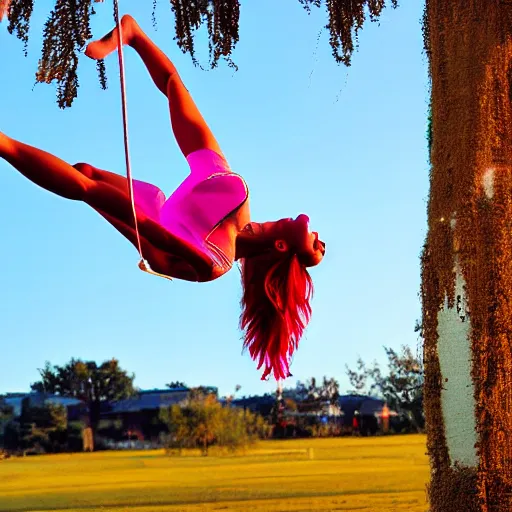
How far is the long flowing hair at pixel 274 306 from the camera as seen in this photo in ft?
9.94

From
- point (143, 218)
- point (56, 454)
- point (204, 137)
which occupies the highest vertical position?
point (204, 137)

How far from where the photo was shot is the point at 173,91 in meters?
2.84

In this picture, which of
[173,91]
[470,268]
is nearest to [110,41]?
[173,91]

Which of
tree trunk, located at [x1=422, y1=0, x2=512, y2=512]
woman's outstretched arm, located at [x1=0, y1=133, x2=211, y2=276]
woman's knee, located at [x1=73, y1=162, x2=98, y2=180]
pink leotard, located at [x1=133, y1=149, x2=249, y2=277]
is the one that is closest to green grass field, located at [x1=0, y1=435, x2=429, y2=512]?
tree trunk, located at [x1=422, y1=0, x2=512, y2=512]

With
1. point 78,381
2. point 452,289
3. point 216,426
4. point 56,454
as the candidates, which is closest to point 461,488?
point 452,289

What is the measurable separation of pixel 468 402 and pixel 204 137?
4.36 ft

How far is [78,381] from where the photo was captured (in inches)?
1388

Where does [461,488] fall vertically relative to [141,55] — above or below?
below

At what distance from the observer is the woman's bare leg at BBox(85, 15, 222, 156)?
2814 mm

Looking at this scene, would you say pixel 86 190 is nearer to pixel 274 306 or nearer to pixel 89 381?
pixel 274 306

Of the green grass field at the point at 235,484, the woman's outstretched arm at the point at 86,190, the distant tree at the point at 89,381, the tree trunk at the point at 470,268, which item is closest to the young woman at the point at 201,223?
the woman's outstretched arm at the point at 86,190

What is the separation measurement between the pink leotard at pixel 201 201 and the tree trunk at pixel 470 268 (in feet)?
3.00

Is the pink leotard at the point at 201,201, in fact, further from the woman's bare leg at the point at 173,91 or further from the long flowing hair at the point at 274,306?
the long flowing hair at the point at 274,306

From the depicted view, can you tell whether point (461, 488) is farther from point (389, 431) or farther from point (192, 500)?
point (389, 431)
